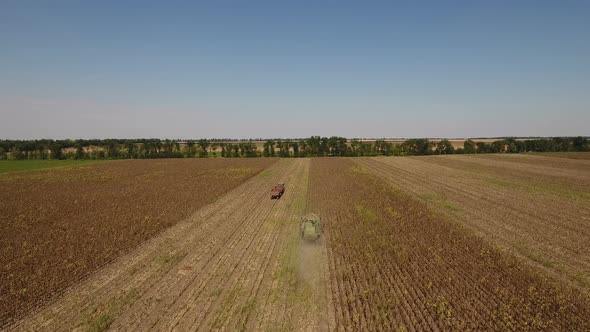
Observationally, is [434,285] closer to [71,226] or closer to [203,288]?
[203,288]

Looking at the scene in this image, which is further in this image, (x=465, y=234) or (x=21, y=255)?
(x=465, y=234)

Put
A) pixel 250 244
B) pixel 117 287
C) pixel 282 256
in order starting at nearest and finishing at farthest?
pixel 117 287
pixel 282 256
pixel 250 244

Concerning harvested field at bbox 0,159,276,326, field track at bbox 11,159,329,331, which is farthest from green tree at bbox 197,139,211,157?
field track at bbox 11,159,329,331

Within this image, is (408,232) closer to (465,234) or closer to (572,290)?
(465,234)

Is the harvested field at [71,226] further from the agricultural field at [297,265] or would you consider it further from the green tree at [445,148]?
the green tree at [445,148]

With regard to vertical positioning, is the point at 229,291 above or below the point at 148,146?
below

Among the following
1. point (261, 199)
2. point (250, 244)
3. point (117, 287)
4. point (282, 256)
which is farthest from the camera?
point (261, 199)

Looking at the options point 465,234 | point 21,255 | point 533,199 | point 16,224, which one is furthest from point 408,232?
point 16,224

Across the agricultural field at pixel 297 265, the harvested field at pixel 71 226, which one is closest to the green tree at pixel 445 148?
the agricultural field at pixel 297 265
